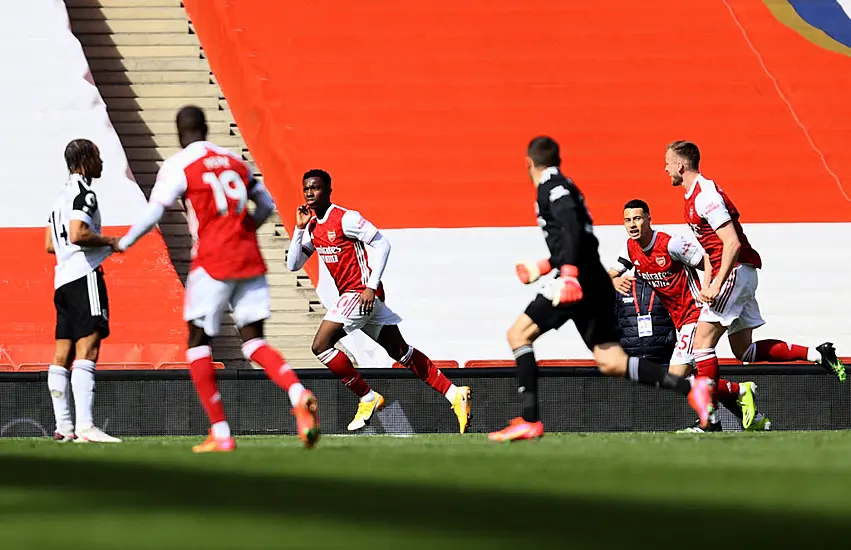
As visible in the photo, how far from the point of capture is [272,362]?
22.7 feet

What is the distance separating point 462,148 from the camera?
47.2 ft

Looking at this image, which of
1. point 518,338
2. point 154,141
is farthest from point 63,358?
point 154,141

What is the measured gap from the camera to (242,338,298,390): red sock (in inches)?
271

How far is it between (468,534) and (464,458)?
8.72 ft

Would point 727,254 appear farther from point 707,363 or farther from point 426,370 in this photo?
point 426,370

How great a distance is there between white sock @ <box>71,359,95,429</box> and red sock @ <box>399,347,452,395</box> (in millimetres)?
2398

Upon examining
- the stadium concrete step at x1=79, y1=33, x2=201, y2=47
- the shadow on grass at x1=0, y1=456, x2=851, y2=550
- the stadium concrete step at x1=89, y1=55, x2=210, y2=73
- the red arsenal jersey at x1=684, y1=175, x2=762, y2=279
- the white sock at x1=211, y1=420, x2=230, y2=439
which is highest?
the stadium concrete step at x1=79, y1=33, x2=201, y2=47

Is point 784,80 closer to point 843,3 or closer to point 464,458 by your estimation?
point 843,3

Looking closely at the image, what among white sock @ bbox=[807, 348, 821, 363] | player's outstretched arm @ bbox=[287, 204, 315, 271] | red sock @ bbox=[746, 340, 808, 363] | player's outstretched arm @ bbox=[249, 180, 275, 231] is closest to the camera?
player's outstretched arm @ bbox=[249, 180, 275, 231]

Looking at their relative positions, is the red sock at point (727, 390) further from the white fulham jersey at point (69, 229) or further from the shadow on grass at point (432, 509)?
the shadow on grass at point (432, 509)

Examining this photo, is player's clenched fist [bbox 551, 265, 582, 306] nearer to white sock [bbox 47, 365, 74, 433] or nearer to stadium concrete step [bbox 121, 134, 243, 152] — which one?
white sock [bbox 47, 365, 74, 433]

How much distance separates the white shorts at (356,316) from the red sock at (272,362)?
123 inches

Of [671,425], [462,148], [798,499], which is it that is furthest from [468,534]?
[462,148]

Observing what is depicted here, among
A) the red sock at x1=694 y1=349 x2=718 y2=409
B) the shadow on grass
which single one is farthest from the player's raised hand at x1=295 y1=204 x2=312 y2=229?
the shadow on grass
